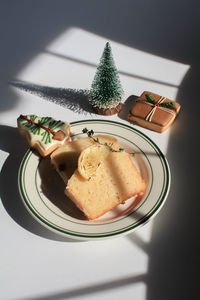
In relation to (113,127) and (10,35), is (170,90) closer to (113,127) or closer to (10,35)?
(113,127)


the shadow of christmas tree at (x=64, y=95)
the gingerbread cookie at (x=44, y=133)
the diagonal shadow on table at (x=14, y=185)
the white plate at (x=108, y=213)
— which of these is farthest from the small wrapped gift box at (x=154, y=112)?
the diagonal shadow on table at (x=14, y=185)

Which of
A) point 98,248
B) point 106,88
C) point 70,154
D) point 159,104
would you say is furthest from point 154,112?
point 98,248

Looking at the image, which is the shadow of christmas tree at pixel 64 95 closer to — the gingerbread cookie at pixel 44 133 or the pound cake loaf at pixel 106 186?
the gingerbread cookie at pixel 44 133

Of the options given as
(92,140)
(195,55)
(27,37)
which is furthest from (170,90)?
(27,37)

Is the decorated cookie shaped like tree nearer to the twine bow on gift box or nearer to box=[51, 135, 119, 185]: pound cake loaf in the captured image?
the twine bow on gift box

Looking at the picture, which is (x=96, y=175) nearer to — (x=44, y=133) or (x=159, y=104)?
(x=44, y=133)

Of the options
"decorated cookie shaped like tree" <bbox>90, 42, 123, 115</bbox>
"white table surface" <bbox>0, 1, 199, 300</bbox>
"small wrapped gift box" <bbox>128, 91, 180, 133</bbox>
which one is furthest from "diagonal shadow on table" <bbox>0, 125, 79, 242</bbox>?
"small wrapped gift box" <bbox>128, 91, 180, 133</bbox>

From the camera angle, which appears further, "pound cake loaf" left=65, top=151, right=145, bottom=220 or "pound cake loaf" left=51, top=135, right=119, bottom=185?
"pound cake loaf" left=51, top=135, right=119, bottom=185
